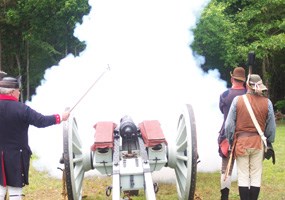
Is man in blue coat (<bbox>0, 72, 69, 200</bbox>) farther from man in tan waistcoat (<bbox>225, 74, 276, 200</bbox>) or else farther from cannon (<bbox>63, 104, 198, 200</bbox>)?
man in tan waistcoat (<bbox>225, 74, 276, 200</bbox>)

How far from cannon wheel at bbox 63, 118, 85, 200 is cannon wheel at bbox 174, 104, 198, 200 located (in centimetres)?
114

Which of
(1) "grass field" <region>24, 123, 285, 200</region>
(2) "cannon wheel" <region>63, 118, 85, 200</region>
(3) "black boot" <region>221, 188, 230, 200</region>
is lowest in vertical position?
(1) "grass field" <region>24, 123, 285, 200</region>

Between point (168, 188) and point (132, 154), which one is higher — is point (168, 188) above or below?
below

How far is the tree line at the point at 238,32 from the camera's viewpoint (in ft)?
77.9

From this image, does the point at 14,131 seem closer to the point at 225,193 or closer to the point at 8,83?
the point at 8,83

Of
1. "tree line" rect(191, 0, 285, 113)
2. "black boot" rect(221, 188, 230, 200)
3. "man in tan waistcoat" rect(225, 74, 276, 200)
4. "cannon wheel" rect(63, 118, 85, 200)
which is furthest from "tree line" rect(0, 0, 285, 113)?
"man in tan waistcoat" rect(225, 74, 276, 200)

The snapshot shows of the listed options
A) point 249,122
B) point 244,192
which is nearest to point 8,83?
point 249,122

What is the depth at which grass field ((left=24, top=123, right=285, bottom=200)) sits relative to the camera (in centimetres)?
729

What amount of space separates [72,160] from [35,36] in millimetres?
22276

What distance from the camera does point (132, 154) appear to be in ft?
18.7

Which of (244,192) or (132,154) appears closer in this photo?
(132,154)

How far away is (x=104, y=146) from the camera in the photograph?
552 centimetres

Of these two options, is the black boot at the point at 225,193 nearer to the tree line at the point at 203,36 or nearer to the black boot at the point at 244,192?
the black boot at the point at 244,192

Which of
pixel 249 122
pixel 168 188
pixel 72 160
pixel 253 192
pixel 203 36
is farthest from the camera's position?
pixel 203 36
